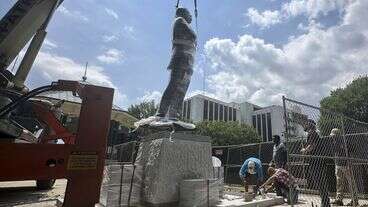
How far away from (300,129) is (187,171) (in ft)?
8.10

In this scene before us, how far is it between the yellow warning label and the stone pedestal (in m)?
3.26

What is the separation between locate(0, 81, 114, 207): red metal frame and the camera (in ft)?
7.61

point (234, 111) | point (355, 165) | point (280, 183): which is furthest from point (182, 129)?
point (234, 111)

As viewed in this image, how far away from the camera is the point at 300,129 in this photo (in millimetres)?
5789

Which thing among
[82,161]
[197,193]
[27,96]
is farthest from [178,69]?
[82,161]

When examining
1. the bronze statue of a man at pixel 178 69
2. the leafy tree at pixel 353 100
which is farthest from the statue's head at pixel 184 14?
the leafy tree at pixel 353 100

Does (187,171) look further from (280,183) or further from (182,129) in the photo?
(280,183)

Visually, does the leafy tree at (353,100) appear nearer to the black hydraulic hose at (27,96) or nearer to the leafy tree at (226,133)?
the leafy tree at (226,133)

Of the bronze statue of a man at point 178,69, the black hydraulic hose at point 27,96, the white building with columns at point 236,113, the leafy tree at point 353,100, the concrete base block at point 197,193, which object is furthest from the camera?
the white building with columns at point 236,113

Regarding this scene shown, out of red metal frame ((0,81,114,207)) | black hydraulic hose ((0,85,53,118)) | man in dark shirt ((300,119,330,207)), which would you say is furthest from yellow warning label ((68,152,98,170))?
man in dark shirt ((300,119,330,207))

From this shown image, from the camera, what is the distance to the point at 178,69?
7.61m

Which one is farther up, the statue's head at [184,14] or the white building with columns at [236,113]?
the white building with columns at [236,113]

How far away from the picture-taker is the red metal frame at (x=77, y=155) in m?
2.32

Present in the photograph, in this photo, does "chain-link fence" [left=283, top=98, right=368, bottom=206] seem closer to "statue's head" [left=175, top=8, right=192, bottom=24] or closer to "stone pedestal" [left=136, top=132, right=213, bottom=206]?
"stone pedestal" [left=136, top=132, right=213, bottom=206]
